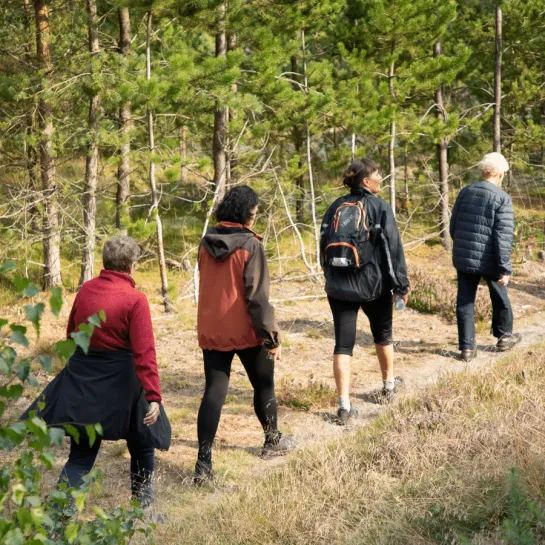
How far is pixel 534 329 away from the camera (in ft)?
30.6

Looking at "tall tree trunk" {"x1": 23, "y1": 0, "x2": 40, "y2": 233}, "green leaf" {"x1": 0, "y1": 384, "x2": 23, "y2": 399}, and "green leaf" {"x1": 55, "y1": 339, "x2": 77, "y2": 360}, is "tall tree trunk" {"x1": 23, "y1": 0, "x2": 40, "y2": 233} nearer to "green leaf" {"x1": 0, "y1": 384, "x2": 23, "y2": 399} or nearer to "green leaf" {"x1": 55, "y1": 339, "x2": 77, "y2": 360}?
"green leaf" {"x1": 0, "y1": 384, "x2": 23, "y2": 399}

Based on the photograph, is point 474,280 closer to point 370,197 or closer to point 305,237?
point 370,197

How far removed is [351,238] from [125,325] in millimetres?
2285

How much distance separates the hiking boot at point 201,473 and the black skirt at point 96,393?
881 mm

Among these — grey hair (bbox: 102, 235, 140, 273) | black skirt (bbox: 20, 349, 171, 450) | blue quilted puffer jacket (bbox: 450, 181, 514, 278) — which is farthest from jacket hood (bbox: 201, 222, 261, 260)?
blue quilted puffer jacket (bbox: 450, 181, 514, 278)

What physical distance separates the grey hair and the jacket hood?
0.82 m

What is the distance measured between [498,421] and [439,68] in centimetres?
1115

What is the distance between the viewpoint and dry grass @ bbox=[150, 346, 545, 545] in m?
3.87

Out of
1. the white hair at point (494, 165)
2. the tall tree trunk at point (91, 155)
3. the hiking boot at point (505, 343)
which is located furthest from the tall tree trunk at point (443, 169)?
the white hair at point (494, 165)

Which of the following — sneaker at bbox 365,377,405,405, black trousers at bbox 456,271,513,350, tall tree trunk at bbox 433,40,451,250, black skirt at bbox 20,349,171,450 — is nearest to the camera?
black skirt at bbox 20,349,171,450

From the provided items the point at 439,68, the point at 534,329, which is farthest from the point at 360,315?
the point at 439,68

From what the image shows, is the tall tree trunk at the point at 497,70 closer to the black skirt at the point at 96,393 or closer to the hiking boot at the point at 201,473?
the hiking boot at the point at 201,473

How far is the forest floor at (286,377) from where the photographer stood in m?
5.35

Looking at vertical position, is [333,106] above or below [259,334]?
above
